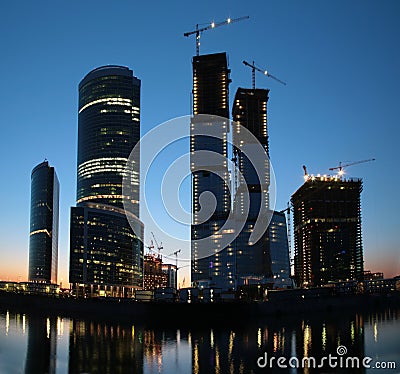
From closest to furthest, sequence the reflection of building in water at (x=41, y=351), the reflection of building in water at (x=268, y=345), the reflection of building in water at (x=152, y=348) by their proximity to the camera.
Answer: the reflection of building in water at (x=268, y=345), the reflection of building in water at (x=41, y=351), the reflection of building in water at (x=152, y=348)

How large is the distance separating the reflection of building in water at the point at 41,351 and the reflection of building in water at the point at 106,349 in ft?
9.98

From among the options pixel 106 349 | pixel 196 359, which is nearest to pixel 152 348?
pixel 106 349

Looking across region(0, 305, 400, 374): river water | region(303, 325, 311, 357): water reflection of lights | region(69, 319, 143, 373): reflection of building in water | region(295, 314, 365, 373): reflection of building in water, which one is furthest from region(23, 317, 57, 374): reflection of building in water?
region(303, 325, 311, 357): water reflection of lights

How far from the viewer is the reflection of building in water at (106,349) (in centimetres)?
7179

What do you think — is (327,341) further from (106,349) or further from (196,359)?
(106,349)

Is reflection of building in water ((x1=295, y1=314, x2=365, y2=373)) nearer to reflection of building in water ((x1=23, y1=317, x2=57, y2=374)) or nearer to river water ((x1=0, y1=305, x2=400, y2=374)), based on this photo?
river water ((x1=0, y1=305, x2=400, y2=374))

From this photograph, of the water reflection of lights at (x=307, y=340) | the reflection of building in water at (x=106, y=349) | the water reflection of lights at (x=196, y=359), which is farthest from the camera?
the water reflection of lights at (x=307, y=340)

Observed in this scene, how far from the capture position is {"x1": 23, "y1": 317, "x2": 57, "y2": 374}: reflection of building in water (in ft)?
240

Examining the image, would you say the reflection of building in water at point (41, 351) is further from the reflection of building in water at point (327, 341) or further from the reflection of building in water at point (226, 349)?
the reflection of building in water at point (327, 341)

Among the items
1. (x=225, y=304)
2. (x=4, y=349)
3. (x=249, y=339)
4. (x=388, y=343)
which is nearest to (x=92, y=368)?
(x=4, y=349)

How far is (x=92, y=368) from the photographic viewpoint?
70.7m

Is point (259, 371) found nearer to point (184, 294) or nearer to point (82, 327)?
point (82, 327)

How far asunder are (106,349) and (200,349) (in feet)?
53.8

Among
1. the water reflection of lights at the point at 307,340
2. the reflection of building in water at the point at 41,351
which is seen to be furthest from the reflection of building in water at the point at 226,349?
the reflection of building in water at the point at 41,351
